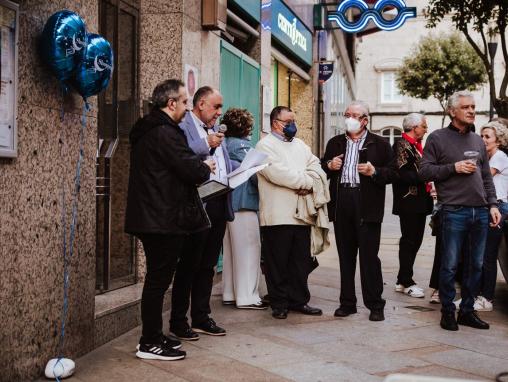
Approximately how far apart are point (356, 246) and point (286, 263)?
0.68 m

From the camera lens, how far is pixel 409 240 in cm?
838

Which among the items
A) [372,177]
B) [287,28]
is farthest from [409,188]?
[287,28]

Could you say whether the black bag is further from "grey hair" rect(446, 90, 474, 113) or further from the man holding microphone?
"grey hair" rect(446, 90, 474, 113)

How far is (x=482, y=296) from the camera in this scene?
772 cm

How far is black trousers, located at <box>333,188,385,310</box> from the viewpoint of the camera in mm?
6922

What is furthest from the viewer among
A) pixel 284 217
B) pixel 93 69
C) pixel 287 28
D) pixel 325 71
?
pixel 325 71

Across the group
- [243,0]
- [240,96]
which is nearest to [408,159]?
[240,96]

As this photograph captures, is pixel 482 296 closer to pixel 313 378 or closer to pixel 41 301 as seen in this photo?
pixel 313 378

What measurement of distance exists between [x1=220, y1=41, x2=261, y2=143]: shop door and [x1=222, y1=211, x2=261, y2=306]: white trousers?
7.69ft

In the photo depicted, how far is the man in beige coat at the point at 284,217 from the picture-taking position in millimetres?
6922

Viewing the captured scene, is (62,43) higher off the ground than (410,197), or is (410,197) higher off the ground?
(62,43)

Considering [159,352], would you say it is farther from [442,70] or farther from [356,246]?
[442,70]

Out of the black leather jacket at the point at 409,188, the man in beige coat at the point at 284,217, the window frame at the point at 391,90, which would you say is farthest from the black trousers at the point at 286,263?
the window frame at the point at 391,90

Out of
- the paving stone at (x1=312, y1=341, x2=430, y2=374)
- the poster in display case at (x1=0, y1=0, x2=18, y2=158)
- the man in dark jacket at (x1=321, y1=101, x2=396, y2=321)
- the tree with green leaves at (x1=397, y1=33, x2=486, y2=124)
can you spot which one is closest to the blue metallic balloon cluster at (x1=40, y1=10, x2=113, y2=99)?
the poster in display case at (x1=0, y1=0, x2=18, y2=158)
